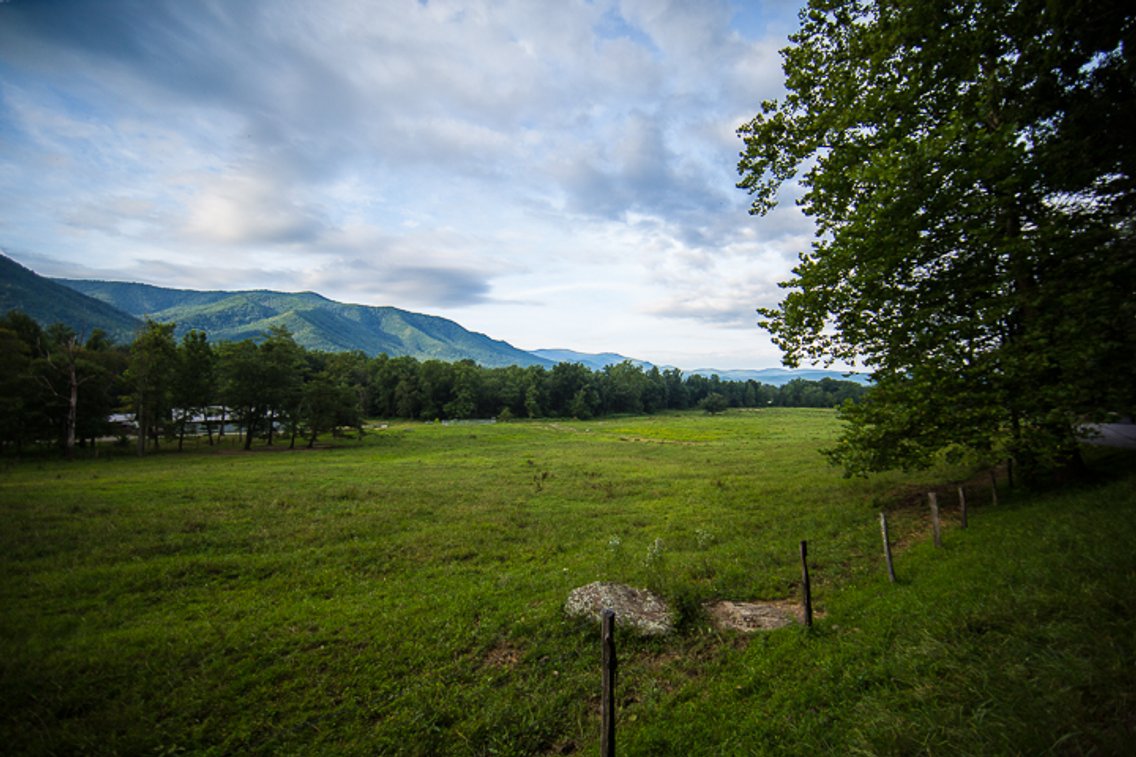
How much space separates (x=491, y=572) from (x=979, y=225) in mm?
17979

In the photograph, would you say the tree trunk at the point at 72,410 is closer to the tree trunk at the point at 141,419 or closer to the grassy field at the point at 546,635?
the tree trunk at the point at 141,419

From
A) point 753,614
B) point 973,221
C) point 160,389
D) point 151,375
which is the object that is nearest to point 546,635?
point 753,614

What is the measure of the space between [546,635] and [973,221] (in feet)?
53.8

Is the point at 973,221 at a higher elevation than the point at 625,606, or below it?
higher

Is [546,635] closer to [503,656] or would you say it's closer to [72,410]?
[503,656]

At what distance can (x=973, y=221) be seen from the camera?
12.0 metres

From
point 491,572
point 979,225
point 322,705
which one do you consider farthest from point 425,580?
point 979,225

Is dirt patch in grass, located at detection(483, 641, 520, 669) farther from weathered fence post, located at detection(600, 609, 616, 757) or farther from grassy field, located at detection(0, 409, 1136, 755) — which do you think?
weathered fence post, located at detection(600, 609, 616, 757)

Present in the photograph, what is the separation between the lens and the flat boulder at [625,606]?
8.87m

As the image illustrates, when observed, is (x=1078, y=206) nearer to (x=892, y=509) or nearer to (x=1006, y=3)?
(x=1006, y=3)

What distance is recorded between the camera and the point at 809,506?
1883 cm

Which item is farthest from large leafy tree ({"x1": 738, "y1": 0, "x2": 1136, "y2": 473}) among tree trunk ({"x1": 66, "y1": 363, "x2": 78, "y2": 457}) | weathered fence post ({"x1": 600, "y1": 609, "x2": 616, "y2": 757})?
tree trunk ({"x1": 66, "y1": 363, "x2": 78, "y2": 457})

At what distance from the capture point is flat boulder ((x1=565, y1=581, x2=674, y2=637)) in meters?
8.87

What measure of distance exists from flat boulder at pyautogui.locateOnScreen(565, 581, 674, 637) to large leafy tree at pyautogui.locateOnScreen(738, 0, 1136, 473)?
9.79 metres
